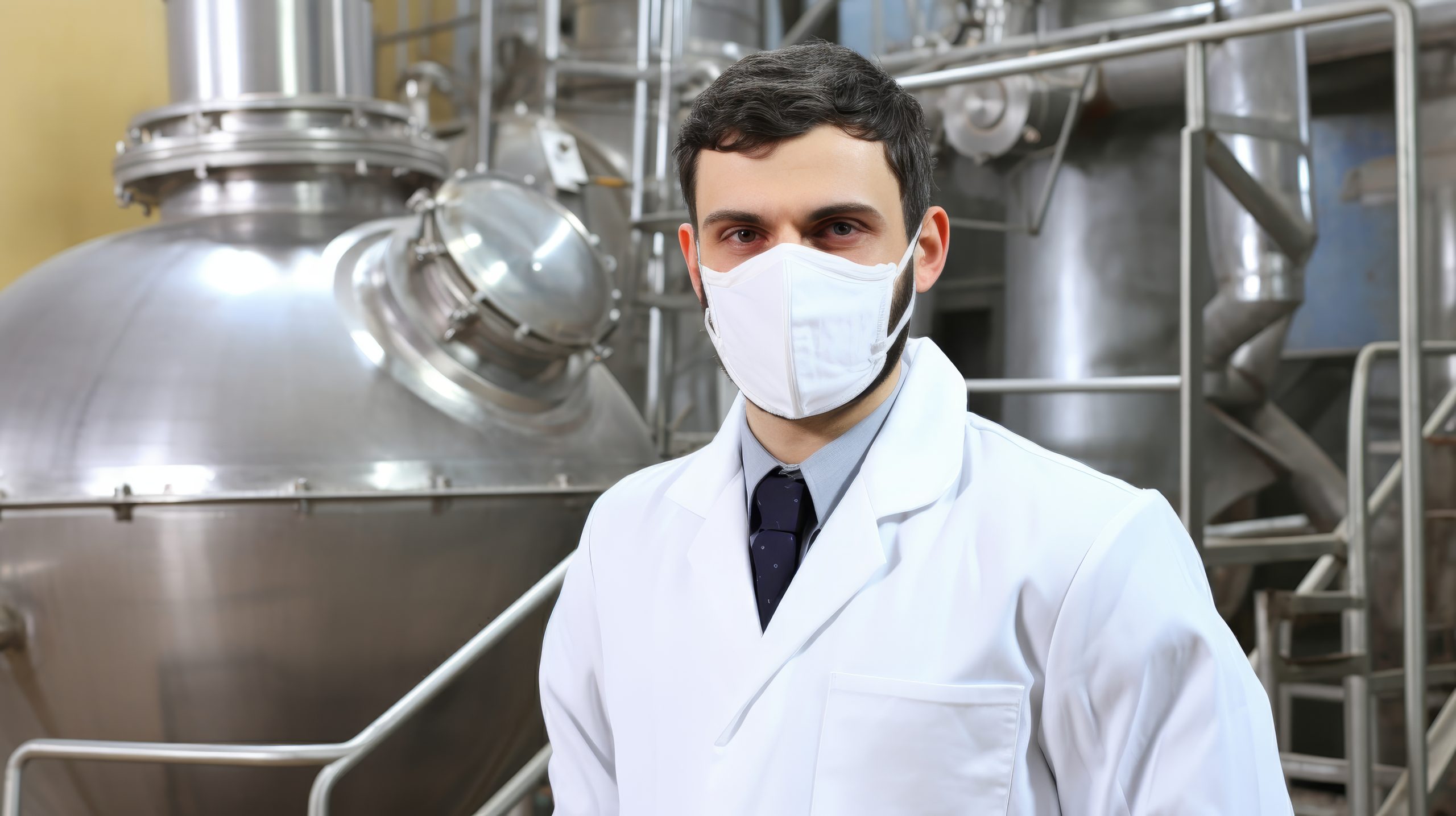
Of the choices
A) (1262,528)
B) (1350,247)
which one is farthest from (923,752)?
(1350,247)

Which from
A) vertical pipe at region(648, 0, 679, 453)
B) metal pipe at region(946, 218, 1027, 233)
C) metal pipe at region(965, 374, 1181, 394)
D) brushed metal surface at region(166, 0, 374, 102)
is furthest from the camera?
vertical pipe at region(648, 0, 679, 453)

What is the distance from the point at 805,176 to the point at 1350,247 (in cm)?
311

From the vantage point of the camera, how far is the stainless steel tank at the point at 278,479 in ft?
6.43

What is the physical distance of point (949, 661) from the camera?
839 mm

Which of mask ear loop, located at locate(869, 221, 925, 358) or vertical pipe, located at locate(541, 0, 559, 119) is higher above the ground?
vertical pipe, located at locate(541, 0, 559, 119)

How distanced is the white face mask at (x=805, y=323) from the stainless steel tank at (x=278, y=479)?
48.0 inches

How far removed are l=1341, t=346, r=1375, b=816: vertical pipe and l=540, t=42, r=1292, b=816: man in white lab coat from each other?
1.37 meters

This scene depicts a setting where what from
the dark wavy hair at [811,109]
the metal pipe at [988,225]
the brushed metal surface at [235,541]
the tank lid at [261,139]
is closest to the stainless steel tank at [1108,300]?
the metal pipe at [988,225]

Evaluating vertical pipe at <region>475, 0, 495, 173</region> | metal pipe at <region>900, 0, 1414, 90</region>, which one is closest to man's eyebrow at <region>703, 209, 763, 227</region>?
metal pipe at <region>900, 0, 1414, 90</region>

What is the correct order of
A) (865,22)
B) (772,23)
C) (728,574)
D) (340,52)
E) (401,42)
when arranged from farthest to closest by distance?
1. (401,42)
2. (865,22)
3. (772,23)
4. (340,52)
5. (728,574)

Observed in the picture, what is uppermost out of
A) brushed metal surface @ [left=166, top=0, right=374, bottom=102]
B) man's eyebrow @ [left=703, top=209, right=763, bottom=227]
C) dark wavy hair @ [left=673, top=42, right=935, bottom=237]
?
brushed metal surface @ [left=166, top=0, right=374, bottom=102]

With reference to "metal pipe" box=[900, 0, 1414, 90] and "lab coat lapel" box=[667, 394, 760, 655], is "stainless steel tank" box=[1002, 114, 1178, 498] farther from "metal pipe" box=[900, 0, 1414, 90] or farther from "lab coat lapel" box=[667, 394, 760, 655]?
"lab coat lapel" box=[667, 394, 760, 655]

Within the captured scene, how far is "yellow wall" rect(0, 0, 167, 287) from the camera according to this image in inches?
126

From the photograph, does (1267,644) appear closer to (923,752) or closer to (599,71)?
(923,752)
